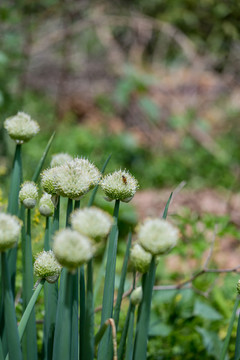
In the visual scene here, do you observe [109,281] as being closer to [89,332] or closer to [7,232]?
[89,332]

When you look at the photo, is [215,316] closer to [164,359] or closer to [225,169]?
[164,359]

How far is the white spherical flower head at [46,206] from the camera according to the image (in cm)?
88

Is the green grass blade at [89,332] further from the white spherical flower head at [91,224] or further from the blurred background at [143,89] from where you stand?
the blurred background at [143,89]

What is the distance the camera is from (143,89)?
4.38 metres

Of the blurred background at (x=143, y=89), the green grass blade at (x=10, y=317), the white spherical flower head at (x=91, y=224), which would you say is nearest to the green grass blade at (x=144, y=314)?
the white spherical flower head at (x=91, y=224)

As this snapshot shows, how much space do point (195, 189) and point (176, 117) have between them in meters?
0.91

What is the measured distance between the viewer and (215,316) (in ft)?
4.81

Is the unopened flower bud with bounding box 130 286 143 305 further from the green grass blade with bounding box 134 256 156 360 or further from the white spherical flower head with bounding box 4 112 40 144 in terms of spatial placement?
the white spherical flower head with bounding box 4 112 40 144

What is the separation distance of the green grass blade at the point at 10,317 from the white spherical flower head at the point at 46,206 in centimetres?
21

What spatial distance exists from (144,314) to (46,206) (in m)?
0.31

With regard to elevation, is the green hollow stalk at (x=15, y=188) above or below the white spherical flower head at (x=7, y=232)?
above

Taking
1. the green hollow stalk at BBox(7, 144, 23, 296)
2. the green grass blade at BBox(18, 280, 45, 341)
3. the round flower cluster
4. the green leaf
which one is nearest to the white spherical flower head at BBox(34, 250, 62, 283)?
the green grass blade at BBox(18, 280, 45, 341)

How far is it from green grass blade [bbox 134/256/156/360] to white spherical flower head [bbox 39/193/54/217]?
258 millimetres

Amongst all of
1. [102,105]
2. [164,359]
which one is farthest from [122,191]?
[102,105]
